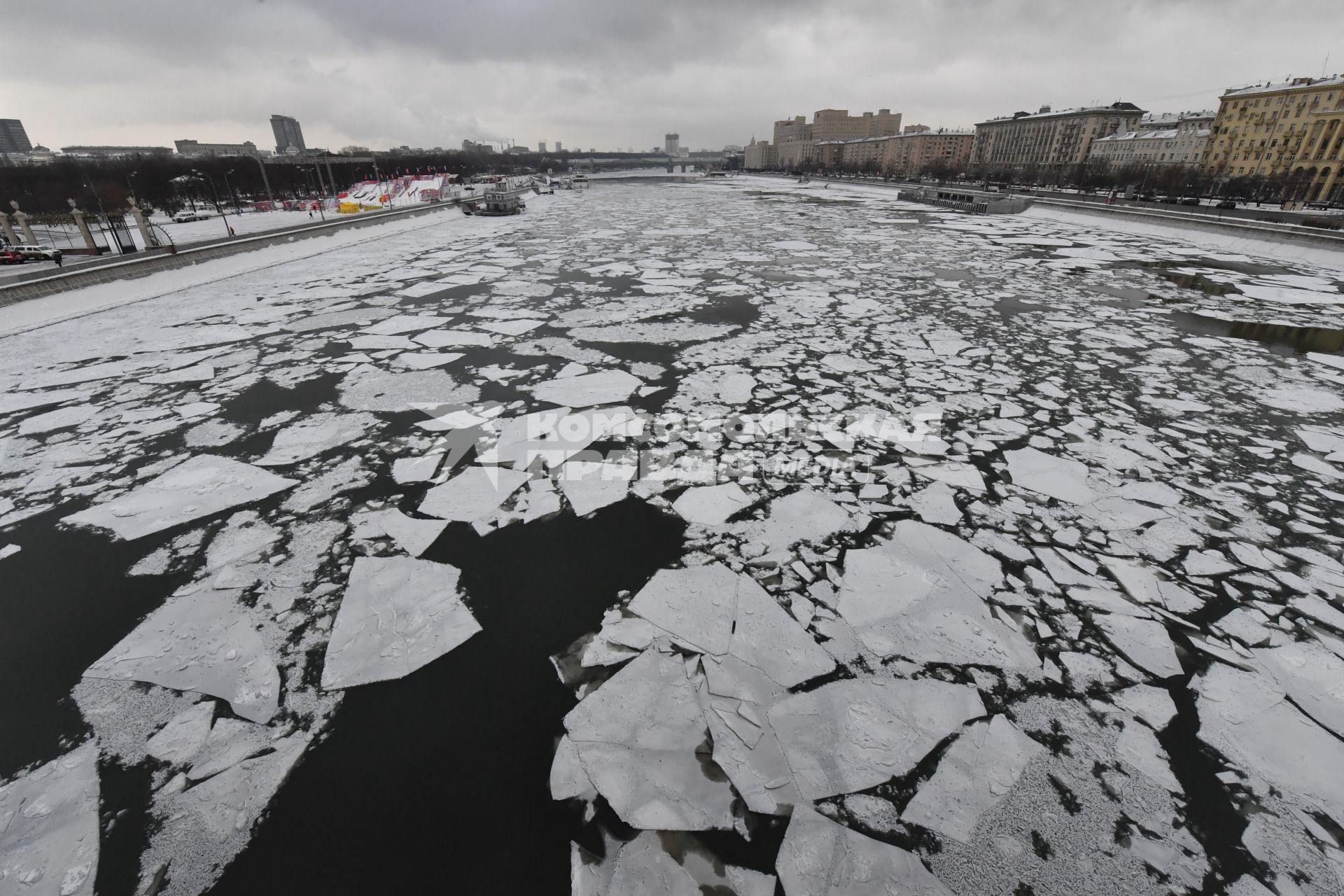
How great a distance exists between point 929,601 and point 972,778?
0.86m

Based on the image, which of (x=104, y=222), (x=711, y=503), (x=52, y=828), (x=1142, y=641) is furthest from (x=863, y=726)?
(x=104, y=222)

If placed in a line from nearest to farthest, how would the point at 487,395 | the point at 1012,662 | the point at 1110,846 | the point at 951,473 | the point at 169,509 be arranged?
the point at 1110,846 < the point at 1012,662 < the point at 169,509 < the point at 951,473 < the point at 487,395

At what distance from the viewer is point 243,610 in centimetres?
255

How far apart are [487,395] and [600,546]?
2483mm

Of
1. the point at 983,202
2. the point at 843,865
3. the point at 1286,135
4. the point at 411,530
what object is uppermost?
the point at 1286,135

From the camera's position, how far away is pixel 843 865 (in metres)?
1.65

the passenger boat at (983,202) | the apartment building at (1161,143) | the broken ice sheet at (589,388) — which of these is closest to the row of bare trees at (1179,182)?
the apartment building at (1161,143)

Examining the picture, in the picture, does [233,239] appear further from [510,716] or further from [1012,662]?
[1012,662]

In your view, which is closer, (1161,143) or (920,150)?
(1161,143)

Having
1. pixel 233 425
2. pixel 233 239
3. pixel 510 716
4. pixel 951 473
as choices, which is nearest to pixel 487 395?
pixel 233 425

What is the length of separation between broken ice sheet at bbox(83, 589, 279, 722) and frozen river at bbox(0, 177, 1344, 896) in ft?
0.06

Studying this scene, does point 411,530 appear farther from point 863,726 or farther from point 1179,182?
point 1179,182

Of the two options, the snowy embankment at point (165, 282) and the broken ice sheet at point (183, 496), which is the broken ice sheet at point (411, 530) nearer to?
the broken ice sheet at point (183, 496)

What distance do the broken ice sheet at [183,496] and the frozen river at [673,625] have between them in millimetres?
31
